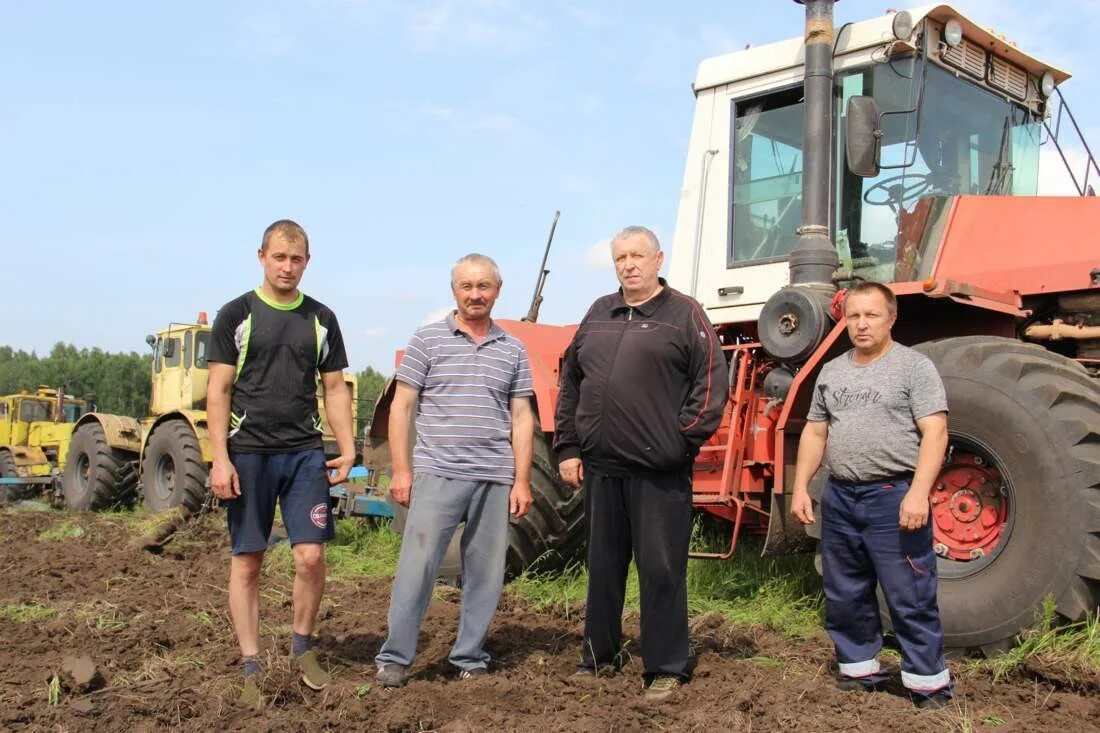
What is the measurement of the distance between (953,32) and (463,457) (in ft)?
10.4

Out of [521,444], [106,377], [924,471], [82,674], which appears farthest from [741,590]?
[106,377]

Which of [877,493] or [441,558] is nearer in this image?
[877,493]

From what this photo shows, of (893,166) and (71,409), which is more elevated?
(893,166)

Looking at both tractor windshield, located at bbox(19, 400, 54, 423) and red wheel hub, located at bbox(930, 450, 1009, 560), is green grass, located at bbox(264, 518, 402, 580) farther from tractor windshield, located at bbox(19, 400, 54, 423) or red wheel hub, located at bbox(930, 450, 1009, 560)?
tractor windshield, located at bbox(19, 400, 54, 423)

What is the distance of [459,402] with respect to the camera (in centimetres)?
422

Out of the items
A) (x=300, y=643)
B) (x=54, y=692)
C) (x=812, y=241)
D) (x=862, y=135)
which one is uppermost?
(x=862, y=135)

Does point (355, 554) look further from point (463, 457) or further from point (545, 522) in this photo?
point (463, 457)

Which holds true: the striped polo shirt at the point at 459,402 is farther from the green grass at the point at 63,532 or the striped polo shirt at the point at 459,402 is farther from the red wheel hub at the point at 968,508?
the green grass at the point at 63,532

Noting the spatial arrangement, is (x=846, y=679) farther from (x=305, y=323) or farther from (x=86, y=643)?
(x=86, y=643)

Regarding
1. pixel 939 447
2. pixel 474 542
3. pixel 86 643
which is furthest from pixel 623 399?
pixel 86 643

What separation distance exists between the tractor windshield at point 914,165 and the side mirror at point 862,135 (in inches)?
13.4

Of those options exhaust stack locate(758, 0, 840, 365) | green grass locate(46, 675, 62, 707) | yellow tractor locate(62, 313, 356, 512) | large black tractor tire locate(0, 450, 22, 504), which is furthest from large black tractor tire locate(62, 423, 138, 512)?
exhaust stack locate(758, 0, 840, 365)

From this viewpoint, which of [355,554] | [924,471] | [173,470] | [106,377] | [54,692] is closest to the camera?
[924,471]

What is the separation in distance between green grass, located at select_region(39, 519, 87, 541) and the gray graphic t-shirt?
8796 millimetres
